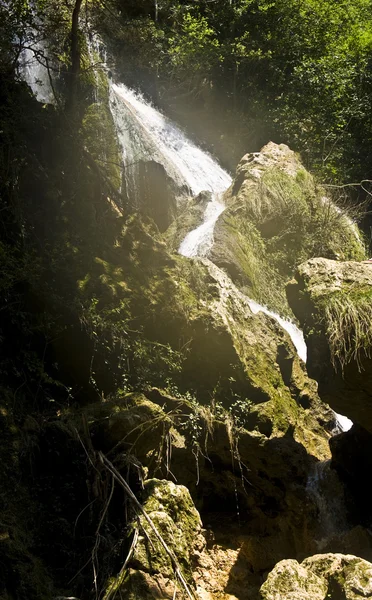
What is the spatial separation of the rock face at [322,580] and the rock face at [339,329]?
84.0 inches

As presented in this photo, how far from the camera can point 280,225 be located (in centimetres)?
1139

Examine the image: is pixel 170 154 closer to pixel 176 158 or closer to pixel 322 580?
pixel 176 158

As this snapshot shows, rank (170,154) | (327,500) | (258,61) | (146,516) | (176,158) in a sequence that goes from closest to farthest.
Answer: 1. (146,516)
2. (327,500)
3. (170,154)
4. (176,158)
5. (258,61)

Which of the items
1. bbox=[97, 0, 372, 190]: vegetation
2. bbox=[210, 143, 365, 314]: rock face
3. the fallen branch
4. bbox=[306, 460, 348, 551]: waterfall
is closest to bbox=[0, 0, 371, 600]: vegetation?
the fallen branch

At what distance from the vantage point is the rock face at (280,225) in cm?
1068

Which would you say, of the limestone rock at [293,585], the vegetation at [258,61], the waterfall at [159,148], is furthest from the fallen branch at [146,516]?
the vegetation at [258,61]

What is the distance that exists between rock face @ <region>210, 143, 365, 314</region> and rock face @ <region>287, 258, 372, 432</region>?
12.5 feet

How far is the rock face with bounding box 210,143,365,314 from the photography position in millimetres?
10680

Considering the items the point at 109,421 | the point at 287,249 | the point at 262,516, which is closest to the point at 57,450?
the point at 109,421

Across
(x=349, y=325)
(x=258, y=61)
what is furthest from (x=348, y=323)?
(x=258, y=61)

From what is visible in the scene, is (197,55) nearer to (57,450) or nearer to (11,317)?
(11,317)

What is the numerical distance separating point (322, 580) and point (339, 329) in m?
2.66

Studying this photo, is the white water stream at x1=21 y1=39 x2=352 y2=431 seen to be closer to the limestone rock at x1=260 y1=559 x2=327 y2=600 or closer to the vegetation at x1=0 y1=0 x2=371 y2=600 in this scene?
the vegetation at x1=0 y1=0 x2=371 y2=600

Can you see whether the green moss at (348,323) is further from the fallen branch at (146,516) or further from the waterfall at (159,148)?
the waterfall at (159,148)
